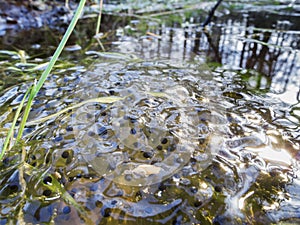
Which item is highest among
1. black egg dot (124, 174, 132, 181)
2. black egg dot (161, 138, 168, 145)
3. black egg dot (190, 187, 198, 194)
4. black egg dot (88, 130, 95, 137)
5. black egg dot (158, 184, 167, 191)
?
black egg dot (88, 130, 95, 137)

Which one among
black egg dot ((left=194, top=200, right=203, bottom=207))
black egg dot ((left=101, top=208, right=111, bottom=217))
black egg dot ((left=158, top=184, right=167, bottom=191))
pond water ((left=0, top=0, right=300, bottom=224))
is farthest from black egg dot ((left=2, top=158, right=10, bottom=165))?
black egg dot ((left=194, top=200, right=203, bottom=207))

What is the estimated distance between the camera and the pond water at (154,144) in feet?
2.39

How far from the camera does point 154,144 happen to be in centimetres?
91

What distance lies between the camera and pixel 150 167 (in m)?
0.83

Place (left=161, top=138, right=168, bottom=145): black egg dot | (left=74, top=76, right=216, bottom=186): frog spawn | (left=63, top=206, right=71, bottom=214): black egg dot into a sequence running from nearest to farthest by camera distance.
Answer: (left=63, top=206, right=71, bottom=214): black egg dot → (left=74, top=76, right=216, bottom=186): frog spawn → (left=161, top=138, right=168, bottom=145): black egg dot

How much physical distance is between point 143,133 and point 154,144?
65 mm

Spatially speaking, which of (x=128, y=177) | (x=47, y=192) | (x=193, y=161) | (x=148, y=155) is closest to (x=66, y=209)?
(x=47, y=192)

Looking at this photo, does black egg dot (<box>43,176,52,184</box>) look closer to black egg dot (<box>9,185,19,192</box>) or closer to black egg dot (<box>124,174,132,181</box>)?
black egg dot (<box>9,185,19,192</box>)

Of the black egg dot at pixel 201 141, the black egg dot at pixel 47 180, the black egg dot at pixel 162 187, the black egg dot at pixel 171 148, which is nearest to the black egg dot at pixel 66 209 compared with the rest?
the black egg dot at pixel 47 180

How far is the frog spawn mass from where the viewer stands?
827 millimetres

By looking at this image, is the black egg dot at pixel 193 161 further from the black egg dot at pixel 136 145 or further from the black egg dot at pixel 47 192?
the black egg dot at pixel 47 192

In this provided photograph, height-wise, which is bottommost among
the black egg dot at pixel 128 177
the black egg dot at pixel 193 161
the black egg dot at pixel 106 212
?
the black egg dot at pixel 106 212

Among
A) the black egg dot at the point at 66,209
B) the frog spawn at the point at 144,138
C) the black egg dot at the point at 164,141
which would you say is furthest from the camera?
→ the black egg dot at the point at 164,141

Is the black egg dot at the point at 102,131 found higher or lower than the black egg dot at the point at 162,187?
higher
